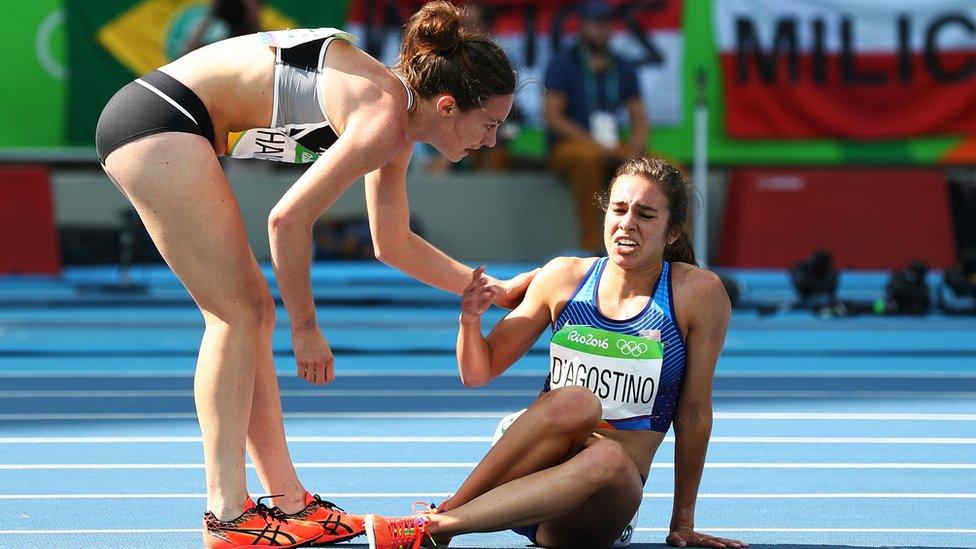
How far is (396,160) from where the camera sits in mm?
4062

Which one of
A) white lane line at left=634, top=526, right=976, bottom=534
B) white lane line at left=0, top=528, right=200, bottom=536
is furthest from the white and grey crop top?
white lane line at left=634, top=526, right=976, bottom=534

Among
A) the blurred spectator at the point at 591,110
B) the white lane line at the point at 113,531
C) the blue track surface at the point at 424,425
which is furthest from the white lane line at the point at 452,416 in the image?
the blurred spectator at the point at 591,110

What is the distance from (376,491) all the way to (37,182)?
7290mm

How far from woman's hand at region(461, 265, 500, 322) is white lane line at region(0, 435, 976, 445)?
5.87ft

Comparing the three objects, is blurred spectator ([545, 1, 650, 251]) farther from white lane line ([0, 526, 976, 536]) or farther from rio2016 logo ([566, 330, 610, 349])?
rio2016 logo ([566, 330, 610, 349])

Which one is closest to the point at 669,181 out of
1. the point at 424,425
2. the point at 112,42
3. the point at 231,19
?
the point at 424,425

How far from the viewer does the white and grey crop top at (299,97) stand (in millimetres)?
3734

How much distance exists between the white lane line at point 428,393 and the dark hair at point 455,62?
316 cm

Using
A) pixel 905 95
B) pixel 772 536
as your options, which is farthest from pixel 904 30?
pixel 772 536

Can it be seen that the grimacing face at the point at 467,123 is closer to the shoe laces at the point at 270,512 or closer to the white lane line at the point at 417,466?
the shoe laces at the point at 270,512

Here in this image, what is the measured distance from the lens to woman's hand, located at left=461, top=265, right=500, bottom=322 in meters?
3.90

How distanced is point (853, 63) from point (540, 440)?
9657 millimetres

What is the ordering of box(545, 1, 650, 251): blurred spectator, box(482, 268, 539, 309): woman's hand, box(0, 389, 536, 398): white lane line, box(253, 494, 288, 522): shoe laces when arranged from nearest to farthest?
box(253, 494, 288, 522): shoe laces
box(482, 268, 539, 309): woman's hand
box(0, 389, 536, 398): white lane line
box(545, 1, 650, 251): blurred spectator

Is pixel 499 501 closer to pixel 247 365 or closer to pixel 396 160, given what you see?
pixel 247 365
